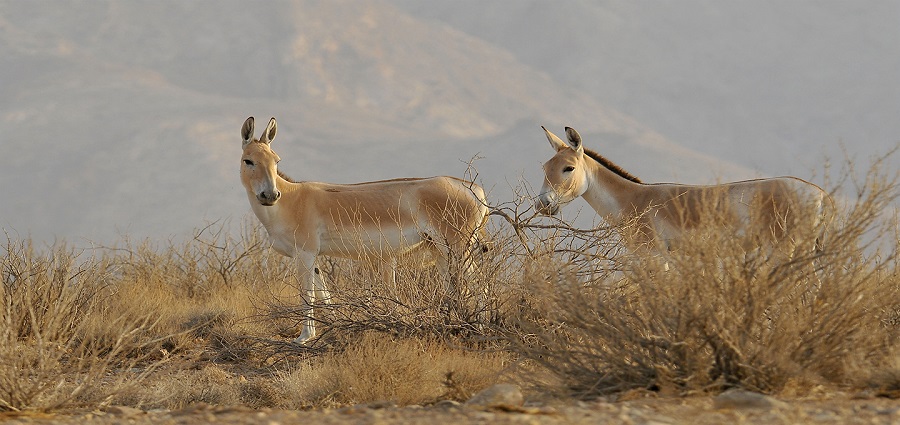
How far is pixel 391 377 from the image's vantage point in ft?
24.5

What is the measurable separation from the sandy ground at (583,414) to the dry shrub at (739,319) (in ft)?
0.93

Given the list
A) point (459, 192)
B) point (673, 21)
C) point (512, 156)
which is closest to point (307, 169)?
point (512, 156)

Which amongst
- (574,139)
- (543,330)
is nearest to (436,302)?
(543,330)

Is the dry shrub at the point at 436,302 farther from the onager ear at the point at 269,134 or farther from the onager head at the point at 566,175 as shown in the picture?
the onager ear at the point at 269,134

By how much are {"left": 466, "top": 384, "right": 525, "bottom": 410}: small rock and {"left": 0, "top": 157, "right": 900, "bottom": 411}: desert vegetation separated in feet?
1.02

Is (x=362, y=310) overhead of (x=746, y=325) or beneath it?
overhead

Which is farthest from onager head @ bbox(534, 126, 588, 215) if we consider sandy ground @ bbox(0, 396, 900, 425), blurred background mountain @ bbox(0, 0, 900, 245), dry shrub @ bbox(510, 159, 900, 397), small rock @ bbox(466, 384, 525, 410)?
blurred background mountain @ bbox(0, 0, 900, 245)

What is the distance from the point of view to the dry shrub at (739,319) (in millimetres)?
6016

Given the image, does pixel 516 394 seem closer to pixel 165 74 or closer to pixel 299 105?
pixel 299 105

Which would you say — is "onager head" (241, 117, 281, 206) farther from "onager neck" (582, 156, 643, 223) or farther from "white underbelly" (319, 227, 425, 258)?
"onager neck" (582, 156, 643, 223)

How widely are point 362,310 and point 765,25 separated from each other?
157 m

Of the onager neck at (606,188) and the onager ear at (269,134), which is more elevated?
the onager ear at (269,134)

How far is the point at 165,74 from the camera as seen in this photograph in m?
145

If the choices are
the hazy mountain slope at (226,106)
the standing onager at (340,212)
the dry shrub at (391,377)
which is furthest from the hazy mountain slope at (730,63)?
the dry shrub at (391,377)
